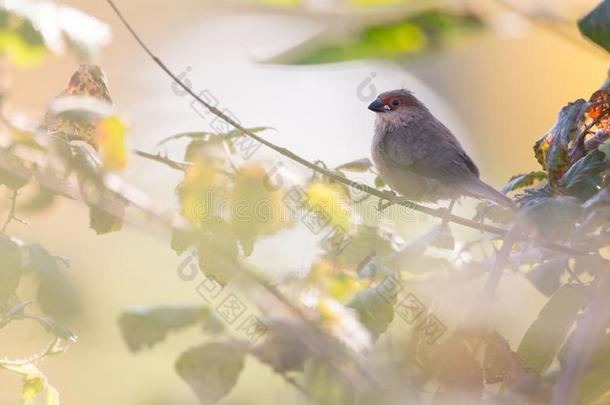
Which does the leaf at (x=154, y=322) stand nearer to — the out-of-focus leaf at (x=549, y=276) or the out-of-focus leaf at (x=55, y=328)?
the out-of-focus leaf at (x=55, y=328)

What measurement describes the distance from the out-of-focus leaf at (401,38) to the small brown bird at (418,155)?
0.73 metres

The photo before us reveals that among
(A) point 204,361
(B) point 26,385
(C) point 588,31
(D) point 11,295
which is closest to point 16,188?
(D) point 11,295

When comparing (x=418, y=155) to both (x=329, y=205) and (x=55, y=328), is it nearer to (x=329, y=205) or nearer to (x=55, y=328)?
(x=329, y=205)

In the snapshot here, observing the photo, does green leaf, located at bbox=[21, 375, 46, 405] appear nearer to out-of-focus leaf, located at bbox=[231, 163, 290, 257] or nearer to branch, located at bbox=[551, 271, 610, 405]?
out-of-focus leaf, located at bbox=[231, 163, 290, 257]

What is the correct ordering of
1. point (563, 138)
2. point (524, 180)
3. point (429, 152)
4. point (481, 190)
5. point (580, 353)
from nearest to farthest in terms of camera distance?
1. point (580, 353)
2. point (563, 138)
3. point (524, 180)
4. point (481, 190)
5. point (429, 152)

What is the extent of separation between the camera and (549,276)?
64.4 inches

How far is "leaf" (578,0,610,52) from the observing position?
131 centimetres

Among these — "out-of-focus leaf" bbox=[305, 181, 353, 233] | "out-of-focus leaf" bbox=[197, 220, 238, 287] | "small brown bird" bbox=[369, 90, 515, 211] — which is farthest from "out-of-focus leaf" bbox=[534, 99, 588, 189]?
"small brown bird" bbox=[369, 90, 515, 211]

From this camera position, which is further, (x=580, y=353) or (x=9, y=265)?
(x=9, y=265)

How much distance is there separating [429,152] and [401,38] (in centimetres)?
124

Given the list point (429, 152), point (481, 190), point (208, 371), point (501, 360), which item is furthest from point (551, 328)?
point (429, 152)

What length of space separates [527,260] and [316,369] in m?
0.70

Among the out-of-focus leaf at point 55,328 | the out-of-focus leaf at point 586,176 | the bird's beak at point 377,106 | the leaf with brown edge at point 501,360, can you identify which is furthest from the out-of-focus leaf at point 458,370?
the bird's beak at point 377,106

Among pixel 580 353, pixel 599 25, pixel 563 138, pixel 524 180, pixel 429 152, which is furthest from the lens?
pixel 429 152
